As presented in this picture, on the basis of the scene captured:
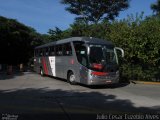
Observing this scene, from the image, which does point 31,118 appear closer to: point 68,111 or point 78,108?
point 68,111

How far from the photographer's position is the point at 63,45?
20.9 metres

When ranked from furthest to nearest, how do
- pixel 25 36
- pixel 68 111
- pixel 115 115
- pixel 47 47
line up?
pixel 25 36
pixel 47 47
pixel 68 111
pixel 115 115

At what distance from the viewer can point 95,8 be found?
126ft

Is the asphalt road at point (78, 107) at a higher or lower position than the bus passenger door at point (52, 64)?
lower

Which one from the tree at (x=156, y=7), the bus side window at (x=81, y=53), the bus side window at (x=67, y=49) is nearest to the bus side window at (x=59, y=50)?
the bus side window at (x=67, y=49)

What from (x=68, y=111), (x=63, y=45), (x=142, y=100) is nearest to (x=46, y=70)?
(x=63, y=45)

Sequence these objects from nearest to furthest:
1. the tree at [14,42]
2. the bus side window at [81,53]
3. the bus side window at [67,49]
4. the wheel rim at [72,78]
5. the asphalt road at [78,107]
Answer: the asphalt road at [78,107] → the bus side window at [81,53] → the wheel rim at [72,78] → the bus side window at [67,49] → the tree at [14,42]

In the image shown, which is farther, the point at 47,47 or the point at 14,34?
the point at 14,34

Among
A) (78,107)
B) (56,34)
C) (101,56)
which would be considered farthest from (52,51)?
(56,34)

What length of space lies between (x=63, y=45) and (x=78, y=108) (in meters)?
10.2

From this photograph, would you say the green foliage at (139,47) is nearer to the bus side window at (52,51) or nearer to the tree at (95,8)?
the bus side window at (52,51)

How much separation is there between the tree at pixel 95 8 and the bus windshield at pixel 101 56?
20.4m

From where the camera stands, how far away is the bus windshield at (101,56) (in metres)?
17.5

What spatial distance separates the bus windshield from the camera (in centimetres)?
1746
